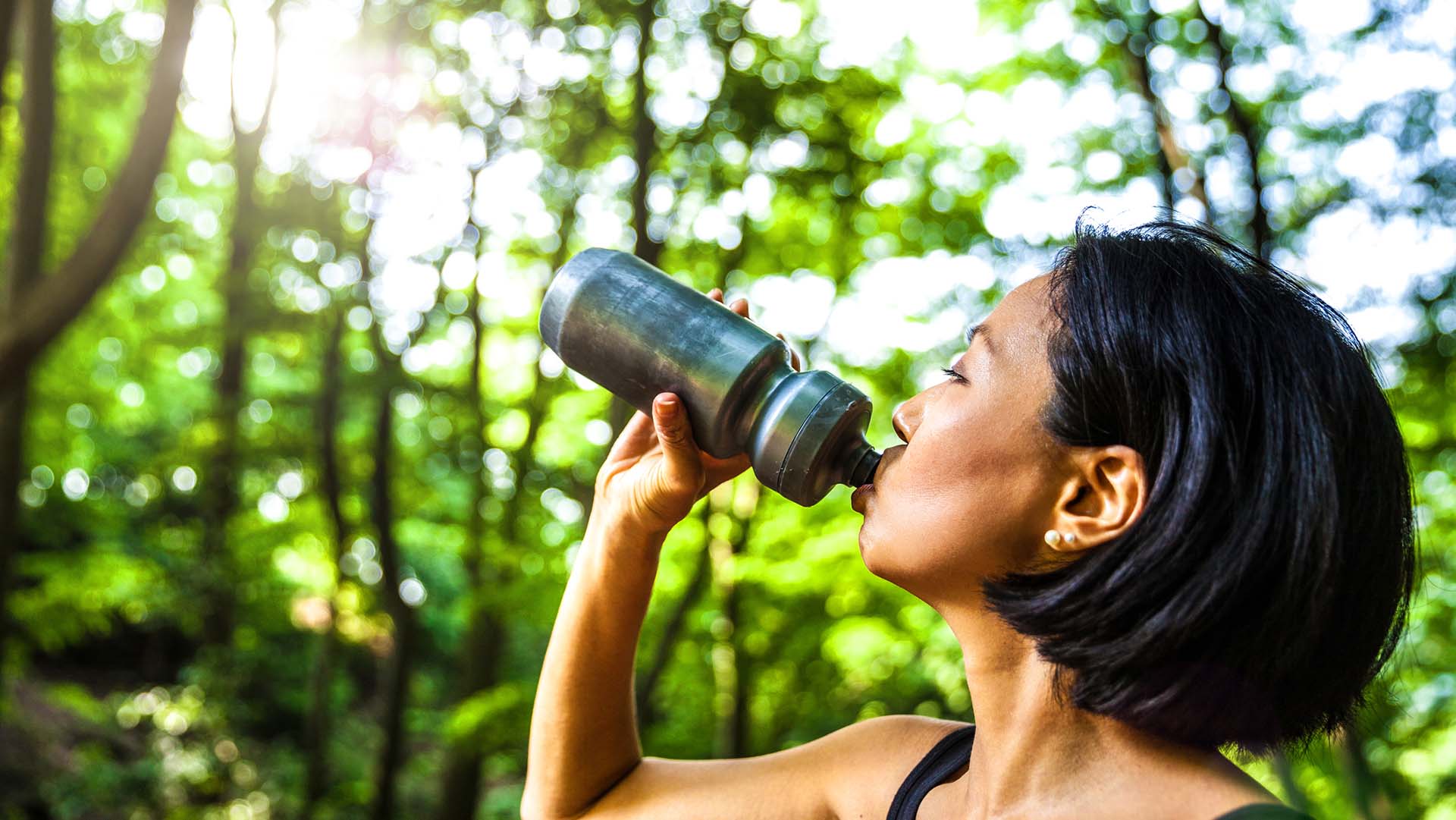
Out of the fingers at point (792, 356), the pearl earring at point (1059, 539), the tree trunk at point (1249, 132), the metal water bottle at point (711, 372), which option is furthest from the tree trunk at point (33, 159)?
the tree trunk at point (1249, 132)

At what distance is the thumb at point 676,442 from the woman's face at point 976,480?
0.90 ft

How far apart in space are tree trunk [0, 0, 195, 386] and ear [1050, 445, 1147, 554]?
12.6 ft

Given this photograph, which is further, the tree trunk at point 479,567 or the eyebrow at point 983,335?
the tree trunk at point 479,567

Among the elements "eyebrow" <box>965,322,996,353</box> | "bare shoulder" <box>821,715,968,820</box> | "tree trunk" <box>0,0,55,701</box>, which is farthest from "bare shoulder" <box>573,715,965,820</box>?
"tree trunk" <box>0,0,55,701</box>

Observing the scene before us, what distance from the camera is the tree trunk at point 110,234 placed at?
156 inches

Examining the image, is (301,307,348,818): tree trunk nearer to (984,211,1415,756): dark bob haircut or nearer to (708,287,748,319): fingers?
(708,287,748,319): fingers

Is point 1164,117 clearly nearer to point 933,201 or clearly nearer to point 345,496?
point 933,201

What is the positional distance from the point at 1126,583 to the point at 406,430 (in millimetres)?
13612

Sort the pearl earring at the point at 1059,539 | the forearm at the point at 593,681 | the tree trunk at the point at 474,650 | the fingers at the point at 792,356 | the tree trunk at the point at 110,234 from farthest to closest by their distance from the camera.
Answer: the tree trunk at the point at 474,650 < the tree trunk at the point at 110,234 < the forearm at the point at 593,681 < the fingers at the point at 792,356 < the pearl earring at the point at 1059,539

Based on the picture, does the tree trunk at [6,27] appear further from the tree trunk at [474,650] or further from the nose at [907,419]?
the nose at [907,419]

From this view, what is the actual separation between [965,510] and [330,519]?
10212mm

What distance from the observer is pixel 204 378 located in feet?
55.4

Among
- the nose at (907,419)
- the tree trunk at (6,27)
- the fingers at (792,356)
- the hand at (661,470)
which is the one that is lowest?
the hand at (661,470)

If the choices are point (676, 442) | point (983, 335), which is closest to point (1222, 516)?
point (983, 335)
